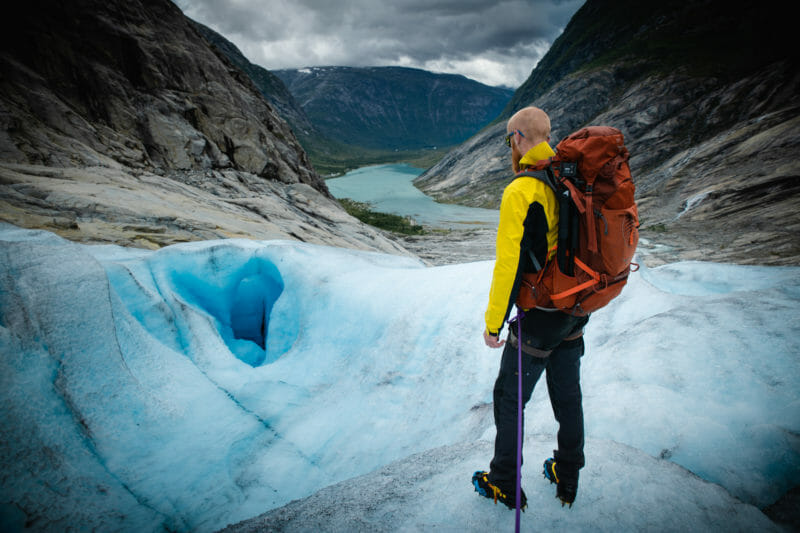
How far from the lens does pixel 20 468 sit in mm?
2389

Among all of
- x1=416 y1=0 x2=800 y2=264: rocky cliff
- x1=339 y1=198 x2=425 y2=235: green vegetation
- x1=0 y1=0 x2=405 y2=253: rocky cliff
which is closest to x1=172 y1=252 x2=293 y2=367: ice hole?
x1=0 y1=0 x2=405 y2=253: rocky cliff

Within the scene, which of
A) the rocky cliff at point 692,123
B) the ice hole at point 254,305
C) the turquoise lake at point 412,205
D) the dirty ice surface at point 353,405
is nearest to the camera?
the dirty ice surface at point 353,405

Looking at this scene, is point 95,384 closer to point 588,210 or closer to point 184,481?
point 184,481

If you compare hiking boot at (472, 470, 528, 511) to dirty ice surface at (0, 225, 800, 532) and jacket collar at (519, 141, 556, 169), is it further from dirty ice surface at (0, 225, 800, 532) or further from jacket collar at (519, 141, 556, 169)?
jacket collar at (519, 141, 556, 169)

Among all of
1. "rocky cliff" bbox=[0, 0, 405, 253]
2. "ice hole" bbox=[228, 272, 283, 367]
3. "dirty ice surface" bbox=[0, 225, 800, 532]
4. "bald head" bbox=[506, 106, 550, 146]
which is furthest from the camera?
"rocky cliff" bbox=[0, 0, 405, 253]

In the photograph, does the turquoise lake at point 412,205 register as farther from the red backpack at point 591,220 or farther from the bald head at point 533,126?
the red backpack at point 591,220

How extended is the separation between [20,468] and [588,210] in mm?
4259

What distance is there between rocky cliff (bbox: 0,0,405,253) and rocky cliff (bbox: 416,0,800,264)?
46.5 feet

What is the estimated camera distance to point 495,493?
7.54 feet

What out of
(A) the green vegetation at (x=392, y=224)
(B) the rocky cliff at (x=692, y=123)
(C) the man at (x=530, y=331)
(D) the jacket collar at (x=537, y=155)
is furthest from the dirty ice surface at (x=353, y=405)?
(A) the green vegetation at (x=392, y=224)

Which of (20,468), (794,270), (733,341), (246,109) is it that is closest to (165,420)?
(20,468)

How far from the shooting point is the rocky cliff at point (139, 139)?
7391 mm

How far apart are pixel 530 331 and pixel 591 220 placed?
79 centimetres

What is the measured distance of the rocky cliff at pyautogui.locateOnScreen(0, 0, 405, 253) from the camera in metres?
7.39
